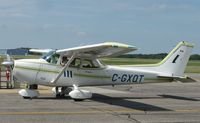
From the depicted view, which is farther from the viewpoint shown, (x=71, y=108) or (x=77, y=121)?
(x=71, y=108)

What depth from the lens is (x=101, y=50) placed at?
604 inches

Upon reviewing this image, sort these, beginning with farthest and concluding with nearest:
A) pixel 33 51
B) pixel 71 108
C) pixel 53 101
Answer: pixel 33 51, pixel 53 101, pixel 71 108

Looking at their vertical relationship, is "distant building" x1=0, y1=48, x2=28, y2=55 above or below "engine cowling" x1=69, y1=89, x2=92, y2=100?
above

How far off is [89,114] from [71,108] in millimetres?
1488

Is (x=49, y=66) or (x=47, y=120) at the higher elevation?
(x=49, y=66)

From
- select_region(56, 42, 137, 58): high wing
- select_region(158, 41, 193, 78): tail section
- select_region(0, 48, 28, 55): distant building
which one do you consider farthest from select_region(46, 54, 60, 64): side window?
select_region(158, 41, 193, 78): tail section

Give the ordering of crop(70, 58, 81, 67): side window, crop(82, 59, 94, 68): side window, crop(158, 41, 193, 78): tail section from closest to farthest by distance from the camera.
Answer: crop(70, 58, 81, 67): side window < crop(82, 59, 94, 68): side window < crop(158, 41, 193, 78): tail section

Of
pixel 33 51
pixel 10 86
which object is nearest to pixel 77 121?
pixel 33 51

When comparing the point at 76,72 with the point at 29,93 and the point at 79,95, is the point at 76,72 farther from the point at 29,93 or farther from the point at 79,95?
the point at 29,93

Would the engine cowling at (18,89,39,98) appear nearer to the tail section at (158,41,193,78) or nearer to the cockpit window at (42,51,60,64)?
the cockpit window at (42,51,60,64)

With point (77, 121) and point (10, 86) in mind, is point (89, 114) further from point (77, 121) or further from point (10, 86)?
point (10, 86)

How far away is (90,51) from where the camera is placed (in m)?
15.7

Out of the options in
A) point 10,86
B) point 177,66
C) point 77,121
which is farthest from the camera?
point 10,86

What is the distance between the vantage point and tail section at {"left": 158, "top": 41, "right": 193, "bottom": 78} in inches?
704
